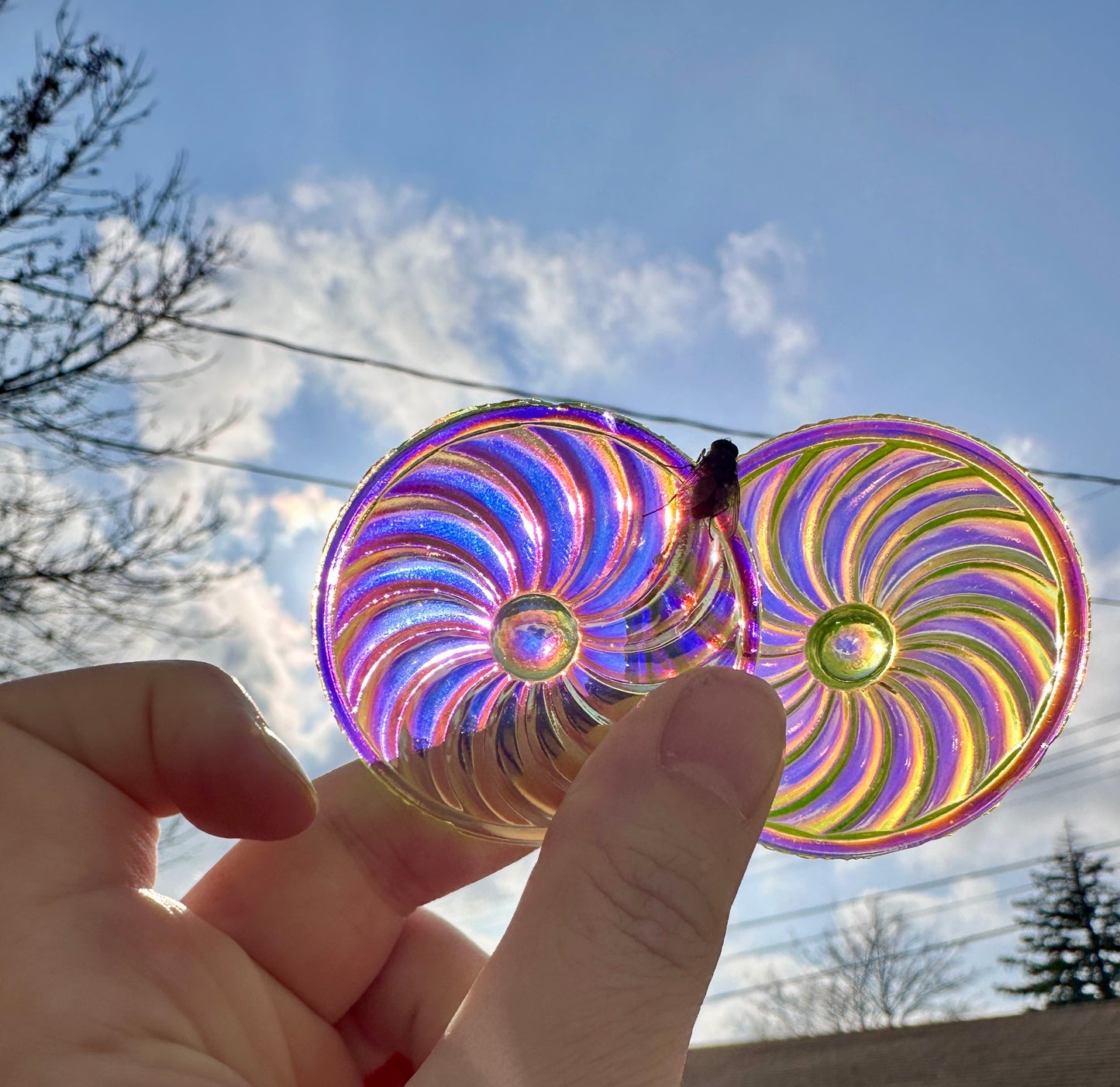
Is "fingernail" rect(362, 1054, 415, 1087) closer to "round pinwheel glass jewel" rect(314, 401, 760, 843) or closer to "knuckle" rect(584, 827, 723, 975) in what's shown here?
"round pinwheel glass jewel" rect(314, 401, 760, 843)

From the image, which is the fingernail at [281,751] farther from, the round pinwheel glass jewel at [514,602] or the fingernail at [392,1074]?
the fingernail at [392,1074]

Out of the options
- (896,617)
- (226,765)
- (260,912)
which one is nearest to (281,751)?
(226,765)

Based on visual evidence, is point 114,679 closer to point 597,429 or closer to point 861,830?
point 597,429

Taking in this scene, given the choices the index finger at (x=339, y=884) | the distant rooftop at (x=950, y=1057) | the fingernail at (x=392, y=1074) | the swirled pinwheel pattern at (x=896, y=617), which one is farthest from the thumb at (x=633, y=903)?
the distant rooftop at (x=950, y=1057)

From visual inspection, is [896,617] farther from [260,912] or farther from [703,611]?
[260,912]

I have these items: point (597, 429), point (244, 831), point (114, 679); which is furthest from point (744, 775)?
point (114, 679)
